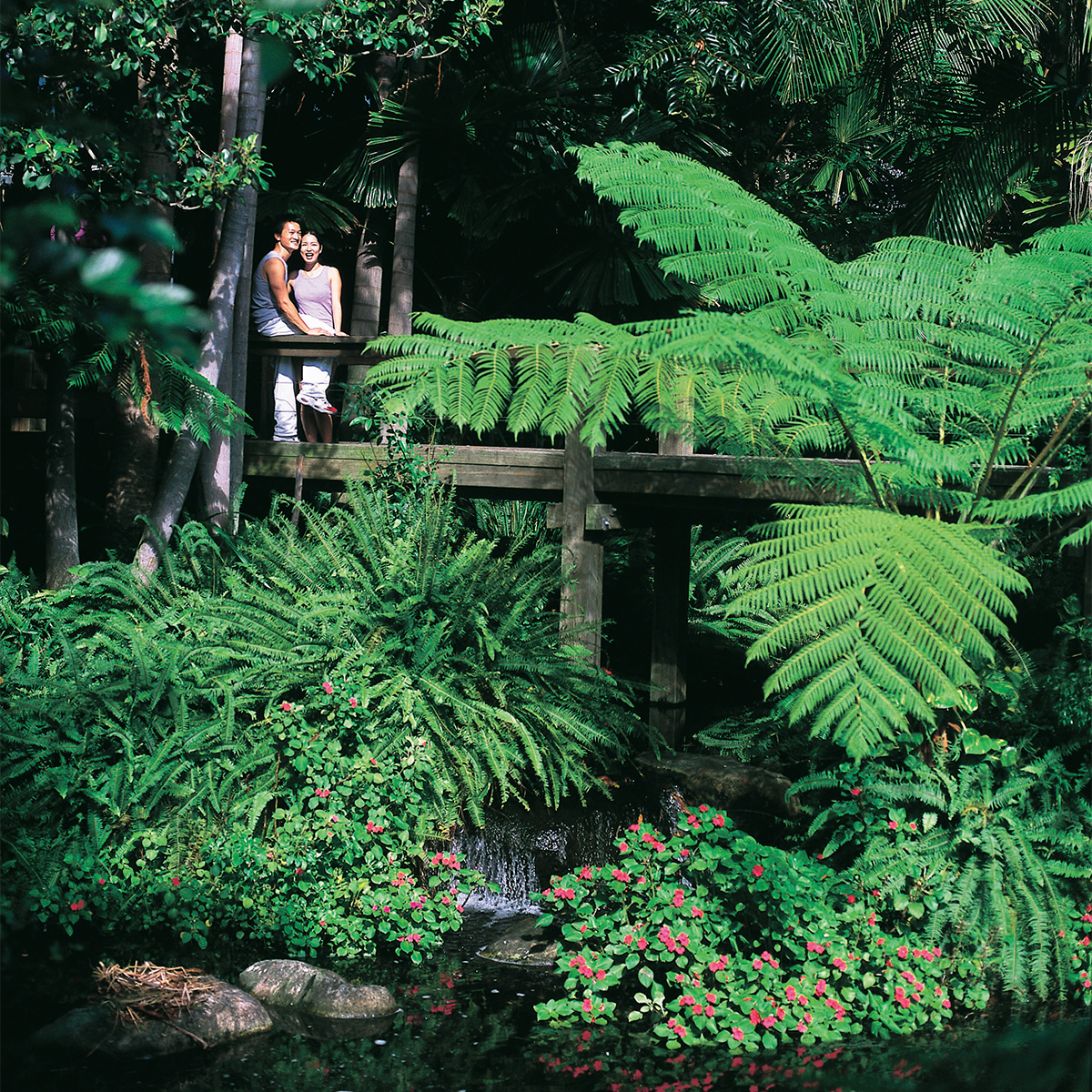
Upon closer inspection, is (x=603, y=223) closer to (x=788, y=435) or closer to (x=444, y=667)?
(x=444, y=667)

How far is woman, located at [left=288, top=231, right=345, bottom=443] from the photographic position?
7.70 metres

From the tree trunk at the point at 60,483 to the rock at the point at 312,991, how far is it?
3469 millimetres

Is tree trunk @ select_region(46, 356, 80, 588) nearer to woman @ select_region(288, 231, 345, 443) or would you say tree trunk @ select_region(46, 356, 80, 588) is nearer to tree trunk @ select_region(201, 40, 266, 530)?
tree trunk @ select_region(201, 40, 266, 530)

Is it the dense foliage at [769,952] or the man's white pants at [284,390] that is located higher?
the man's white pants at [284,390]

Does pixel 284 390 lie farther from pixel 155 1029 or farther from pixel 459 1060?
pixel 459 1060

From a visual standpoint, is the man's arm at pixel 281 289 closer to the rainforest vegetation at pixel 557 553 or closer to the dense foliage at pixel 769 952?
the rainforest vegetation at pixel 557 553

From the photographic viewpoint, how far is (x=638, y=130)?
828 cm

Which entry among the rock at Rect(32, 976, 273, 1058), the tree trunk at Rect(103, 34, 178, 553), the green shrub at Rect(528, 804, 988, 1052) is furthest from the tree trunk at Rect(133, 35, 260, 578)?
the green shrub at Rect(528, 804, 988, 1052)

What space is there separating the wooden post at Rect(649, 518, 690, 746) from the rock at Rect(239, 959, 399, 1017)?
335 cm

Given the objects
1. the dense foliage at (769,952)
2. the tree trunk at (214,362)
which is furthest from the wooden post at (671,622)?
the tree trunk at (214,362)

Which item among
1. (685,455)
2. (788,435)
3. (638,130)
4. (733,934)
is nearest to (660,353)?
(788,435)

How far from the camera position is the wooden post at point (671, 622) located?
749cm

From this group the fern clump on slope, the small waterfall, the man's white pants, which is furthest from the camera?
the man's white pants

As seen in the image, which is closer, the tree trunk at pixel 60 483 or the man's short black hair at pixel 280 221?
the tree trunk at pixel 60 483
